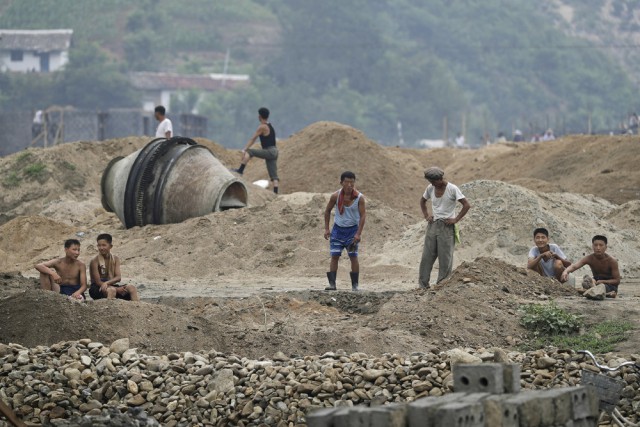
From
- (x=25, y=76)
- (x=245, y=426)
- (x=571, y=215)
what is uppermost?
(x=25, y=76)

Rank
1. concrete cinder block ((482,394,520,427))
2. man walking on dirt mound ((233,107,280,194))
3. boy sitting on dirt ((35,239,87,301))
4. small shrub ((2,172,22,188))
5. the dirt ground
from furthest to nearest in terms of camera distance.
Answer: small shrub ((2,172,22,188))
man walking on dirt mound ((233,107,280,194))
boy sitting on dirt ((35,239,87,301))
the dirt ground
concrete cinder block ((482,394,520,427))

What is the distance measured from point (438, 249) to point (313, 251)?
4.36 meters

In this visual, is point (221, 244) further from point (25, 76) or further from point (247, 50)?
point (247, 50)

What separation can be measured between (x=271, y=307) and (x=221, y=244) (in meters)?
4.99

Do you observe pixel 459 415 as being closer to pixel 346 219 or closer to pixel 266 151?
pixel 346 219

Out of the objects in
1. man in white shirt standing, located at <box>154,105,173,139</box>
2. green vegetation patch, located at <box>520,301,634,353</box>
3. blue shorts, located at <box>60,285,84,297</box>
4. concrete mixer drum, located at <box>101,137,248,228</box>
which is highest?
man in white shirt standing, located at <box>154,105,173,139</box>

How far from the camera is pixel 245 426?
13.5 m

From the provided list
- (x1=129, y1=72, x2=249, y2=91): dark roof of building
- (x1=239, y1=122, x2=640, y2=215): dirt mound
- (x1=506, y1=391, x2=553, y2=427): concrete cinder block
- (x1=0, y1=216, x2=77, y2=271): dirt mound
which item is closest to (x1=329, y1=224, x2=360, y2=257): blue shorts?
(x1=0, y1=216, x2=77, y2=271): dirt mound

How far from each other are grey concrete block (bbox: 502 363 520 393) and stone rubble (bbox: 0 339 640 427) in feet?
7.73

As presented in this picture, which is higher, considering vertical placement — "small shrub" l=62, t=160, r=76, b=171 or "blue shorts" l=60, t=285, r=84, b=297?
"small shrub" l=62, t=160, r=76, b=171

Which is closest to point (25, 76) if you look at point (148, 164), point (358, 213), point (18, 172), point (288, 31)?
point (288, 31)

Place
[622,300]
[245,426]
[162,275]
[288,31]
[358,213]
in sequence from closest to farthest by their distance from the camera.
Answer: [245,426], [622,300], [358,213], [162,275], [288,31]

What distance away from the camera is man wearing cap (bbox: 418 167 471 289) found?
1805 centimetres

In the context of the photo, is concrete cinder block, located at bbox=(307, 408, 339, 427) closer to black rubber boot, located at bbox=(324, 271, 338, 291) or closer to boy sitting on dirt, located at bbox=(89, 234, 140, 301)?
boy sitting on dirt, located at bbox=(89, 234, 140, 301)
